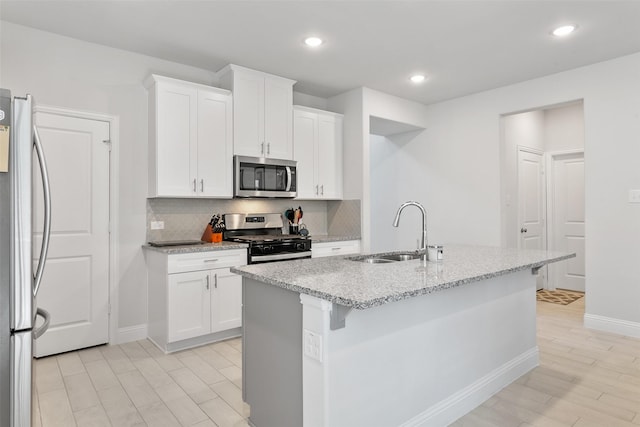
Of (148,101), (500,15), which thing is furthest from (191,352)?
(500,15)

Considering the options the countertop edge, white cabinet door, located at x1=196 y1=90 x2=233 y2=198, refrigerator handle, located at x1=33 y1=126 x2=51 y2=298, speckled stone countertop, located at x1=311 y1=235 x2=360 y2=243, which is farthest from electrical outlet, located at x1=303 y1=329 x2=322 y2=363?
speckled stone countertop, located at x1=311 y1=235 x2=360 y2=243

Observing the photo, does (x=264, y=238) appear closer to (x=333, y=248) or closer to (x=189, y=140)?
(x=333, y=248)

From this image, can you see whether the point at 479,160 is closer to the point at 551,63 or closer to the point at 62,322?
the point at 551,63

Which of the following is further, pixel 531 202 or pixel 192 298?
pixel 531 202

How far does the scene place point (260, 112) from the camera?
13.6ft

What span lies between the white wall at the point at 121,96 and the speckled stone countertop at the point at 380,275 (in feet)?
6.56

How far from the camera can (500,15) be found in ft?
9.80

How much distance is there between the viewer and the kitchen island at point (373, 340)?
5.46 ft

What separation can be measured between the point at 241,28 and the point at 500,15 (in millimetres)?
2016

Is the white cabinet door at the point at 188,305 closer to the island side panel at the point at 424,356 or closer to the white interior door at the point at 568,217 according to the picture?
the island side panel at the point at 424,356

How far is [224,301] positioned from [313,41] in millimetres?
2453

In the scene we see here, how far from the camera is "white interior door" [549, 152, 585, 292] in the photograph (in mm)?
5703

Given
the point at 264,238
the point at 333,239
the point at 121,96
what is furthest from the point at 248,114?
the point at 333,239

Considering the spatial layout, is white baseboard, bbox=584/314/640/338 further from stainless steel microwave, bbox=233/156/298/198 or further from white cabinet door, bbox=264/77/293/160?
white cabinet door, bbox=264/77/293/160
